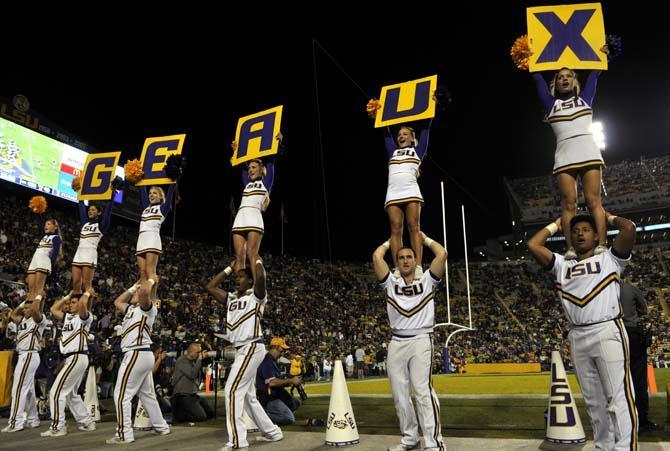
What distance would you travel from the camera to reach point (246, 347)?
5.88 metres

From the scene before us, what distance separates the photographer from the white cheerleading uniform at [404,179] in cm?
669

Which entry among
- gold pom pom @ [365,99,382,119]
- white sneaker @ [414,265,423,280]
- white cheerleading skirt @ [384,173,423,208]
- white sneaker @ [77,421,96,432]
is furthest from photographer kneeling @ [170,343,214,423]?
white sneaker @ [414,265,423,280]

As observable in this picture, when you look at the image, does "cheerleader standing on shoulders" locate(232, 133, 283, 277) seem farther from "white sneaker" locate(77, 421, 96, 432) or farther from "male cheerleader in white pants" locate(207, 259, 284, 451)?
"white sneaker" locate(77, 421, 96, 432)

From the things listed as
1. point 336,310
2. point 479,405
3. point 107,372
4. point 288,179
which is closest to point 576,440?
point 479,405

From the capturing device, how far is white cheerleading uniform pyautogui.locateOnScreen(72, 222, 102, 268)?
9.60 metres

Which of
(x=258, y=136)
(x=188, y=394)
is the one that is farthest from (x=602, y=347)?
(x=188, y=394)

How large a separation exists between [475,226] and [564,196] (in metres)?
55.8

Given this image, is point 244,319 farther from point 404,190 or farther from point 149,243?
point 149,243

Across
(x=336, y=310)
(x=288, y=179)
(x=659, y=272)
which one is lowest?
(x=336, y=310)

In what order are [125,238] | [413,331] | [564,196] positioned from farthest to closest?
[125,238]
[564,196]
[413,331]

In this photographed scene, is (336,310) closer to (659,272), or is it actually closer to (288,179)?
(288,179)

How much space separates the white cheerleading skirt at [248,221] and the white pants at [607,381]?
483 cm

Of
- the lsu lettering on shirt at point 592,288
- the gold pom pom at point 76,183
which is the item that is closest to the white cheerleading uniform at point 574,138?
the lsu lettering on shirt at point 592,288

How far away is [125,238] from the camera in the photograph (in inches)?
1232
